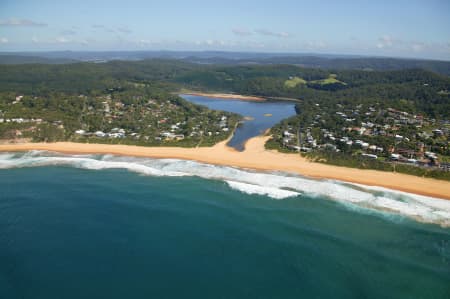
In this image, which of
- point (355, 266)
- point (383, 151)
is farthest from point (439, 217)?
point (383, 151)

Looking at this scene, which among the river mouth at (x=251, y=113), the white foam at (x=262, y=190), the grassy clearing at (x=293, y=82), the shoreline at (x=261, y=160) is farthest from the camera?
the grassy clearing at (x=293, y=82)

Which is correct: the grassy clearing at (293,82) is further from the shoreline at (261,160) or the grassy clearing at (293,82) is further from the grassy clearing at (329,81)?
the shoreline at (261,160)

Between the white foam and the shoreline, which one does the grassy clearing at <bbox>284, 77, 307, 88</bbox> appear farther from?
the white foam

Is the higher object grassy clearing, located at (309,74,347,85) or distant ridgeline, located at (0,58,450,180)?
grassy clearing, located at (309,74,347,85)

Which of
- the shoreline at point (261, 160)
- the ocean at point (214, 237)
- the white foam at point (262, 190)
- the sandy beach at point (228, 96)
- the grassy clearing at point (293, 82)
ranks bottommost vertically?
the ocean at point (214, 237)

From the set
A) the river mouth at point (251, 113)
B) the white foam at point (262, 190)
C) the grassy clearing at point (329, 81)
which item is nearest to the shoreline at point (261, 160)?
the river mouth at point (251, 113)

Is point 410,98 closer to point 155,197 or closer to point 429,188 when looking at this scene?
point 429,188

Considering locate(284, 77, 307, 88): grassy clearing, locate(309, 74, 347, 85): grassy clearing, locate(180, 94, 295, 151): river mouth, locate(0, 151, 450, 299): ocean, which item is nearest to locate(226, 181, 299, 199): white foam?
locate(0, 151, 450, 299): ocean
